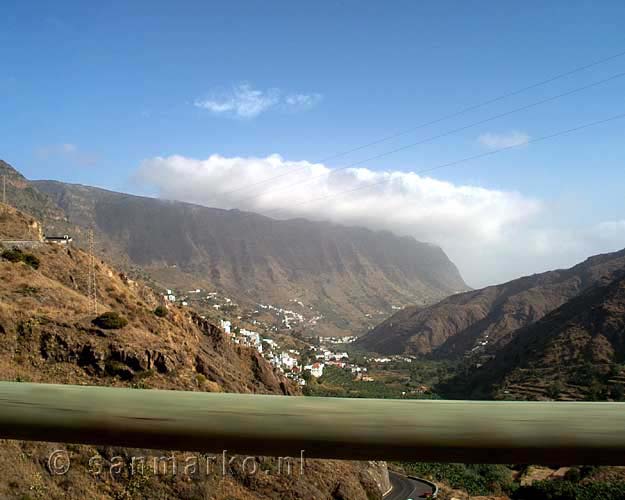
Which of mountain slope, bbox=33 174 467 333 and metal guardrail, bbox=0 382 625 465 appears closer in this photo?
metal guardrail, bbox=0 382 625 465

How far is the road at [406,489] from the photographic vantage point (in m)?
14.3

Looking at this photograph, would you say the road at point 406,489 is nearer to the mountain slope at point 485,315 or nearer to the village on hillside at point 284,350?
the village on hillside at point 284,350

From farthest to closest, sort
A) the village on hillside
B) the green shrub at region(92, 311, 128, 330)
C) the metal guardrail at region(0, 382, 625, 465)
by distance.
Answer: the village on hillside, the green shrub at region(92, 311, 128, 330), the metal guardrail at region(0, 382, 625, 465)

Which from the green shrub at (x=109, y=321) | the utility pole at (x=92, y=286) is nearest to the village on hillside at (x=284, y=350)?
the utility pole at (x=92, y=286)

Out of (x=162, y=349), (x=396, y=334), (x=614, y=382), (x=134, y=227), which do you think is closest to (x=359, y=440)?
(x=162, y=349)

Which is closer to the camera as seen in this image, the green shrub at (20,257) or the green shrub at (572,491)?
the green shrub at (572,491)

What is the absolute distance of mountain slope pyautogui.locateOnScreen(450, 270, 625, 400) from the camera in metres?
31.5

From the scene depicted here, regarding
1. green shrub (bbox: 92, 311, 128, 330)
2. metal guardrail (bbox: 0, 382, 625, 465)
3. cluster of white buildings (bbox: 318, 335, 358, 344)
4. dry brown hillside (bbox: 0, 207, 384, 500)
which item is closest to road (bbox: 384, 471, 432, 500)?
dry brown hillside (bbox: 0, 207, 384, 500)

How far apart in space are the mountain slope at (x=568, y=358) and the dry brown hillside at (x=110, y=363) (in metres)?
18.5

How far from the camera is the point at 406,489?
51.8 ft

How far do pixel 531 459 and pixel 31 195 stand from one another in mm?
94705

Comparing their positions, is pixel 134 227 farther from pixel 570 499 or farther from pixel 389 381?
pixel 570 499

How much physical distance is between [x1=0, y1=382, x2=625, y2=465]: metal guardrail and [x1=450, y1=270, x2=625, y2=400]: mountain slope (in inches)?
1170

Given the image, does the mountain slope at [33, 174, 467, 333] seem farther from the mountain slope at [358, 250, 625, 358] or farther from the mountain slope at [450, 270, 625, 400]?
the mountain slope at [450, 270, 625, 400]
